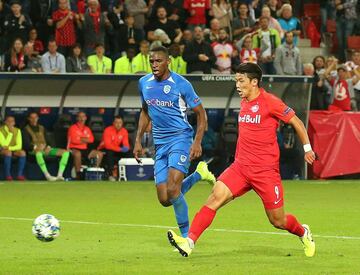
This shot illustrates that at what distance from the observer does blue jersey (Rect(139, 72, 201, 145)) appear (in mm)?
13406

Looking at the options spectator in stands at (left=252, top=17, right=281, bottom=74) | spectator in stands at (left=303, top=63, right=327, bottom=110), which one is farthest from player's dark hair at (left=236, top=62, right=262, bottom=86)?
spectator in stands at (left=303, top=63, right=327, bottom=110)

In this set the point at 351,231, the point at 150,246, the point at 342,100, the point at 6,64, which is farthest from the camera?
the point at 342,100

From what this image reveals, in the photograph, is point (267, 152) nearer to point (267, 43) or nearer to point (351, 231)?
point (351, 231)

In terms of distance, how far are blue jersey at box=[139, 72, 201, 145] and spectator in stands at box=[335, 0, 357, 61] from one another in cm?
1928

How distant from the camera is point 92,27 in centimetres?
2784

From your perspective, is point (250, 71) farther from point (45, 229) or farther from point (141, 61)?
point (141, 61)

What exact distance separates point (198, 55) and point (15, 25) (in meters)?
4.34

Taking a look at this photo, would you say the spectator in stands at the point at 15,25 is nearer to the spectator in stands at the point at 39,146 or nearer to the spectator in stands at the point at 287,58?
the spectator in stands at the point at 39,146

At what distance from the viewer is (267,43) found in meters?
28.7

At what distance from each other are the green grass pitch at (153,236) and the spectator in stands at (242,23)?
7.27m

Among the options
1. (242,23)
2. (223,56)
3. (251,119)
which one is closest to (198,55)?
(223,56)

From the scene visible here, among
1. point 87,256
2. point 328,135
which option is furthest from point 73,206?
point 328,135

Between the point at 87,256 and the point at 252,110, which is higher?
the point at 252,110

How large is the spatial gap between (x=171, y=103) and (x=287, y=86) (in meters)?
15.4
